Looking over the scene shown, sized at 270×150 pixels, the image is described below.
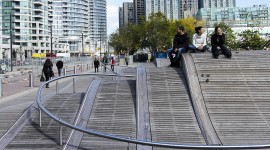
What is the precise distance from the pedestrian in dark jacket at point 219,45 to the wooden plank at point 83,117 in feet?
12.3

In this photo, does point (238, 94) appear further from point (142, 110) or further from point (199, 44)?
point (199, 44)

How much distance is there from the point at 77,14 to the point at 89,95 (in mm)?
147204

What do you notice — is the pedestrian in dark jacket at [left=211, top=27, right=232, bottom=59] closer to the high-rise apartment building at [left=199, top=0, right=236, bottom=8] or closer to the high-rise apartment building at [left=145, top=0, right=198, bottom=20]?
the high-rise apartment building at [left=145, top=0, right=198, bottom=20]

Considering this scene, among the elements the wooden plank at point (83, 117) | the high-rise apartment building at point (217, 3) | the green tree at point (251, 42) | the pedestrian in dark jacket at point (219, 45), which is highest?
the high-rise apartment building at point (217, 3)

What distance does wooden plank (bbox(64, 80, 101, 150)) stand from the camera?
6.89m

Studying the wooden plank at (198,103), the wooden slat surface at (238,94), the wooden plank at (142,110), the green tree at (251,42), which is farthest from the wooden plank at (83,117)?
the green tree at (251,42)

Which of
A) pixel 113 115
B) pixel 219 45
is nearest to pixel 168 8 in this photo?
pixel 219 45

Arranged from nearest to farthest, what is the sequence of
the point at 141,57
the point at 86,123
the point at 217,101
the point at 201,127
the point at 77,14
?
the point at 201,127, the point at 86,123, the point at 217,101, the point at 141,57, the point at 77,14

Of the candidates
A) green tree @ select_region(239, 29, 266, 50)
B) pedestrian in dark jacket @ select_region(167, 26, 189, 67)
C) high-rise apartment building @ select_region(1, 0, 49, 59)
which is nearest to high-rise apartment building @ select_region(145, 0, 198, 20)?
high-rise apartment building @ select_region(1, 0, 49, 59)

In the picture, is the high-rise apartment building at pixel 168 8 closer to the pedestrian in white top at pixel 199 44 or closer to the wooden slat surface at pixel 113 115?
the pedestrian in white top at pixel 199 44

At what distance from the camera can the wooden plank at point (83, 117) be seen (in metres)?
6.89

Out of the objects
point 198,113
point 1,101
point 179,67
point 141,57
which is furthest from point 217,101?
point 141,57

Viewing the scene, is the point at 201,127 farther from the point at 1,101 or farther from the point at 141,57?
the point at 141,57

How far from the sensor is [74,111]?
29.0 ft
